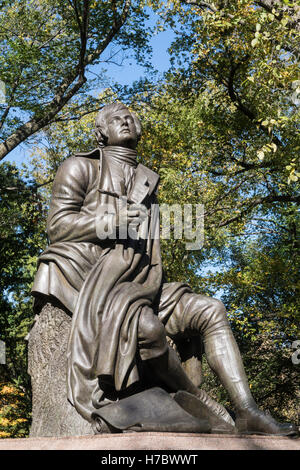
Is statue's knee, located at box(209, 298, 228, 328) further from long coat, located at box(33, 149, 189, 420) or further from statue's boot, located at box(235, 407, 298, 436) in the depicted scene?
statue's boot, located at box(235, 407, 298, 436)

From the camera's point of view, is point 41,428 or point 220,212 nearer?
point 41,428

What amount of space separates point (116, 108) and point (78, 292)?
1839 millimetres

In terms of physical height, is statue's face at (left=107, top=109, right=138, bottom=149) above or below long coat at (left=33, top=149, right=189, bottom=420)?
above

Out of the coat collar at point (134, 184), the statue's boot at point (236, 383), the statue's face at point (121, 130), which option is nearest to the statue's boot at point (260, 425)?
the statue's boot at point (236, 383)

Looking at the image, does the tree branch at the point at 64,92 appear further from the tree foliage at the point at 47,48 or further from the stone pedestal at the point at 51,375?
the stone pedestal at the point at 51,375

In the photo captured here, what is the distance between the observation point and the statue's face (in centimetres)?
521

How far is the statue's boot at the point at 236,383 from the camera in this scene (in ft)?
12.8

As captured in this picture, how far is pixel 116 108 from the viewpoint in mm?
5367

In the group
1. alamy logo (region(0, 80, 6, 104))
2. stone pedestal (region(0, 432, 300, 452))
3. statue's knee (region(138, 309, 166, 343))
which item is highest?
alamy logo (region(0, 80, 6, 104))

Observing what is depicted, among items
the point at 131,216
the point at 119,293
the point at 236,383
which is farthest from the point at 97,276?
the point at 236,383

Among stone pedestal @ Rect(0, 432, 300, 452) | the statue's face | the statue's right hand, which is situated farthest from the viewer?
the statue's face

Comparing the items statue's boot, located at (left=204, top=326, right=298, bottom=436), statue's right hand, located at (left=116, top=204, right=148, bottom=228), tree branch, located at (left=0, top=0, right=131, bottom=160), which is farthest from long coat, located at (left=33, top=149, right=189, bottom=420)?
tree branch, located at (left=0, top=0, right=131, bottom=160)
